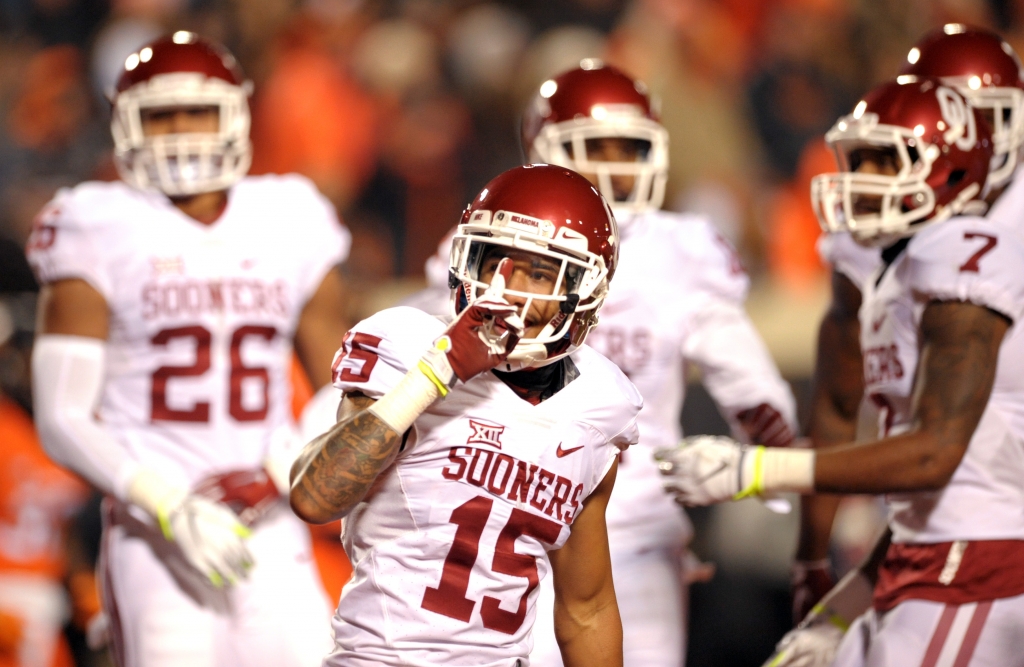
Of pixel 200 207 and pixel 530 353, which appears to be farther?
pixel 200 207

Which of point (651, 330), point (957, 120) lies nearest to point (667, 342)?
point (651, 330)

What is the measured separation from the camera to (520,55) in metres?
6.94

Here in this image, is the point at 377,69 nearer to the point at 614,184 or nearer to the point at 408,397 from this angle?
the point at 614,184

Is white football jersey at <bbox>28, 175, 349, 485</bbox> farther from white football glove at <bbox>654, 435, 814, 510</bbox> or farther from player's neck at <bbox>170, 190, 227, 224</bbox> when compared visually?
white football glove at <bbox>654, 435, 814, 510</bbox>

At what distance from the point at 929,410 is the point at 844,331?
2.63ft

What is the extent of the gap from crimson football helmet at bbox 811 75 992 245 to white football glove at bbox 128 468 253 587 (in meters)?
1.55

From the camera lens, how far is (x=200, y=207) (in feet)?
10.6

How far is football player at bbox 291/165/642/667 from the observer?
194cm

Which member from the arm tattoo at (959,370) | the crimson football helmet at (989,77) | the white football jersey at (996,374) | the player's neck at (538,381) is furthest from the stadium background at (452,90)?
the player's neck at (538,381)

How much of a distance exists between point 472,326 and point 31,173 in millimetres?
5573

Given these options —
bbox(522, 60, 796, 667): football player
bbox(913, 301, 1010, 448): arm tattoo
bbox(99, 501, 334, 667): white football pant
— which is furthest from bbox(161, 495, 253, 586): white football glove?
bbox(913, 301, 1010, 448): arm tattoo

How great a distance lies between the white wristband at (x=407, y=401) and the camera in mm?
1846

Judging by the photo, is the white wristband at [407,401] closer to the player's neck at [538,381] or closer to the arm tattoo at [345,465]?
the arm tattoo at [345,465]

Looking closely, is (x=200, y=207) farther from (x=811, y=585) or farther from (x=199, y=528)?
(x=811, y=585)
